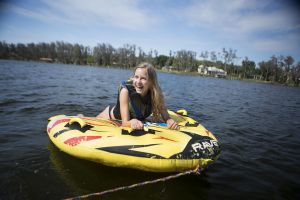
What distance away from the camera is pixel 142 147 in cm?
345

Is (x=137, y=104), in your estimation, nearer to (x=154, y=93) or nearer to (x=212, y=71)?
(x=154, y=93)

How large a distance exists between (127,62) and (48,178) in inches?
4245

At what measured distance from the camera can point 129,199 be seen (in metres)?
3.10

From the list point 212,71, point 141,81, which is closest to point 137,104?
point 141,81

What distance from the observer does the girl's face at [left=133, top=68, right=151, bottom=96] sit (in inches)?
161

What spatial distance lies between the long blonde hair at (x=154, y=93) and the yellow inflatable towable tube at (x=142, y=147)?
58 centimetres

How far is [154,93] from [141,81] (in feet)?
1.17

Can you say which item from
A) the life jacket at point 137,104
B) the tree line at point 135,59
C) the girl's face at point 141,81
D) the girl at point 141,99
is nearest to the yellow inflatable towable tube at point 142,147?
the girl at point 141,99

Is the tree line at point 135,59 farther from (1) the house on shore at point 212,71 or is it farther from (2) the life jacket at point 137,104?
(2) the life jacket at point 137,104

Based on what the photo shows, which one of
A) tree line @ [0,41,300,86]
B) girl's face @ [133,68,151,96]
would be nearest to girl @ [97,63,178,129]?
girl's face @ [133,68,151,96]

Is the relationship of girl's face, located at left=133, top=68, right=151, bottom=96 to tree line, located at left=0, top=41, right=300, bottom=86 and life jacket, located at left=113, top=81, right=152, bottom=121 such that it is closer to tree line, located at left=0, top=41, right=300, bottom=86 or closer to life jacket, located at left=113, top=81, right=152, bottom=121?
life jacket, located at left=113, top=81, right=152, bottom=121

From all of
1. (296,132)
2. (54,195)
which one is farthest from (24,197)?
(296,132)

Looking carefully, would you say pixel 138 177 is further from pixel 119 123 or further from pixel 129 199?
pixel 119 123

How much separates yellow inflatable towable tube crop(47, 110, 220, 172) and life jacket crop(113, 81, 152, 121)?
566 mm
